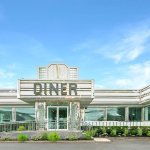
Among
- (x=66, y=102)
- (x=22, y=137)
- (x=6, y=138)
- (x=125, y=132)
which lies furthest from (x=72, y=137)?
(x=66, y=102)

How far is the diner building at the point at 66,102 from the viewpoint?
33781mm

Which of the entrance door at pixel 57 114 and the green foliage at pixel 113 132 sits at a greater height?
the entrance door at pixel 57 114

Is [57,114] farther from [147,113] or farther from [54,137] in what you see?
[147,113]

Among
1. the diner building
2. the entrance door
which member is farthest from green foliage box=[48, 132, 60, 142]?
the entrance door

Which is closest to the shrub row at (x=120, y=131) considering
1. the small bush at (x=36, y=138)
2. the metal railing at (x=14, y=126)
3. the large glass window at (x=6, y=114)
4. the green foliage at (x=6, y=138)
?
the metal railing at (x=14, y=126)

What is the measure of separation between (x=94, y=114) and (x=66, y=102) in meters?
12.6

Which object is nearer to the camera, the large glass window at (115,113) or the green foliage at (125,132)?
the green foliage at (125,132)

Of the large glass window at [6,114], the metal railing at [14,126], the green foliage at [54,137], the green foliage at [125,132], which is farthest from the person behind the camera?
the large glass window at [6,114]

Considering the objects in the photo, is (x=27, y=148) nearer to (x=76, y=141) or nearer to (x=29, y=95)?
(x=76, y=141)

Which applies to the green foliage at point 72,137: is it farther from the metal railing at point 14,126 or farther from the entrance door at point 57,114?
the entrance door at point 57,114

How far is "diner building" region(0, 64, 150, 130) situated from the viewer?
33.8 meters

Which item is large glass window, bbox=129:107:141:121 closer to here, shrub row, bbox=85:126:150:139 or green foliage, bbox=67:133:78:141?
shrub row, bbox=85:126:150:139

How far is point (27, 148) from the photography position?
2148cm

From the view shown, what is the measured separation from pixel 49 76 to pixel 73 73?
8.43 feet
